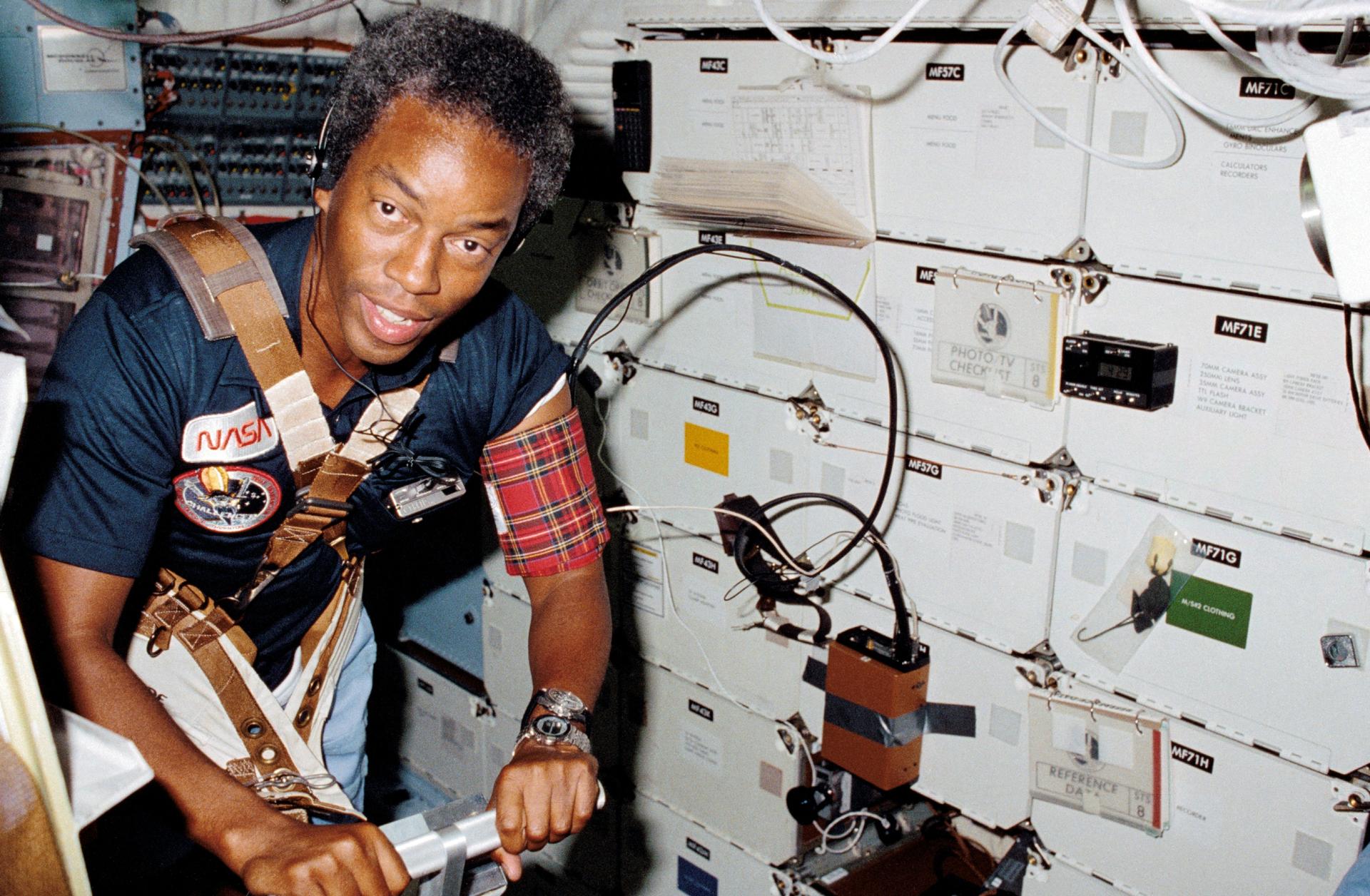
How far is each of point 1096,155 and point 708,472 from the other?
1.38m

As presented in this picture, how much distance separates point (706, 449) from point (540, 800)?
156 centimetres

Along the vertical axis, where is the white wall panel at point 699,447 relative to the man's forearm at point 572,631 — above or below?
above

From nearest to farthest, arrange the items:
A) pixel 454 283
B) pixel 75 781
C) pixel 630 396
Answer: pixel 75 781 → pixel 454 283 → pixel 630 396

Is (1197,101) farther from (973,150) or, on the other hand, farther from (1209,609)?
(1209,609)

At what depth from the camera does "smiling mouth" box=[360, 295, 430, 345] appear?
1822mm

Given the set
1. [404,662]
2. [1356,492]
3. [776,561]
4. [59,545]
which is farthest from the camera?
[404,662]

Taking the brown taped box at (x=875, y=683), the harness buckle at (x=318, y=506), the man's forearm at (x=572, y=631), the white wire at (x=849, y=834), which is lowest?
the white wire at (x=849, y=834)

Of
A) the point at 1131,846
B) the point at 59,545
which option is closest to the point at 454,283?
the point at 59,545

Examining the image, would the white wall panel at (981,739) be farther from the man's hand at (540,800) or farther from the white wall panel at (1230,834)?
the man's hand at (540,800)

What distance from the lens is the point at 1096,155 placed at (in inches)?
84.4

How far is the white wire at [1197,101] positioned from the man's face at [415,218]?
1010 millimetres

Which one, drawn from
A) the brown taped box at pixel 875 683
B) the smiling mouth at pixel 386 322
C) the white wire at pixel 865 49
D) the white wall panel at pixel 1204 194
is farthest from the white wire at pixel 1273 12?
the brown taped box at pixel 875 683

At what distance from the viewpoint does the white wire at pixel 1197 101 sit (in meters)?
1.88

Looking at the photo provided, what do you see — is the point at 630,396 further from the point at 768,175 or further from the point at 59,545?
the point at 59,545
